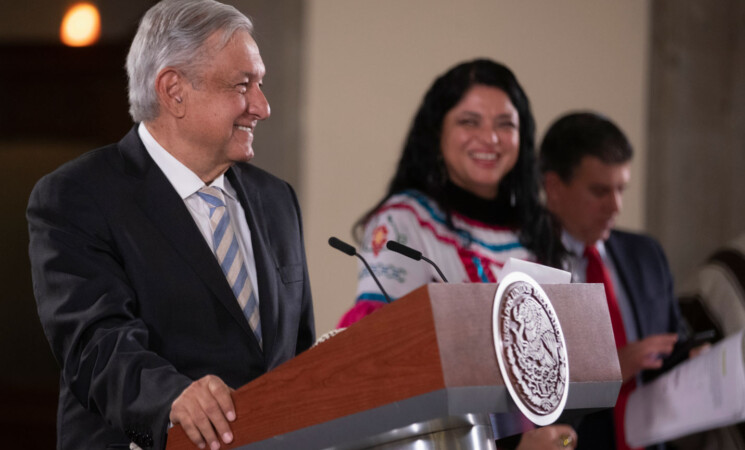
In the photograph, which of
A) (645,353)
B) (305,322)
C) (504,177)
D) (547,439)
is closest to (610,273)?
(645,353)

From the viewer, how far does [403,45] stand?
5152mm

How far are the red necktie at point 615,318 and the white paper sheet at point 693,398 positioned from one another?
0.03 meters

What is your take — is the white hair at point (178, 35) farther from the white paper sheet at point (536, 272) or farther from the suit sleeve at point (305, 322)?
the white paper sheet at point (536, 272)

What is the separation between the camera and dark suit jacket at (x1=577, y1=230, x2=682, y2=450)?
371 cm

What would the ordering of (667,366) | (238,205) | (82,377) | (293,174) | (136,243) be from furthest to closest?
(293,174)
(667,366)
(238,205)
(136,243)
(82,377)

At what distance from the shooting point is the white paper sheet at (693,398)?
10.6 feet

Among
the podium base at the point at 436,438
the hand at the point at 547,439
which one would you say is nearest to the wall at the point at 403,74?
the hand at the point at 547,439

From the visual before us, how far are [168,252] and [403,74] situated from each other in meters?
3.30

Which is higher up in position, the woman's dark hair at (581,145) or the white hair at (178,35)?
the white hair at (178,35)

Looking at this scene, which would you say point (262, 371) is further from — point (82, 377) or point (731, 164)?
point (731, 164)

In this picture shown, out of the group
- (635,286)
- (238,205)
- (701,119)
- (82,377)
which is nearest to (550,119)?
(701,119)

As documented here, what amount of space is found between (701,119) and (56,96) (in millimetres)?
3391

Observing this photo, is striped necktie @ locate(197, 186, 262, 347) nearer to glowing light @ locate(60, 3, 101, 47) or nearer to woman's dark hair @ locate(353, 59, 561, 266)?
woman's dark hair @ locate(353, 59, 561, 266)

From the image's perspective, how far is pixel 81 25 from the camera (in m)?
3.80
